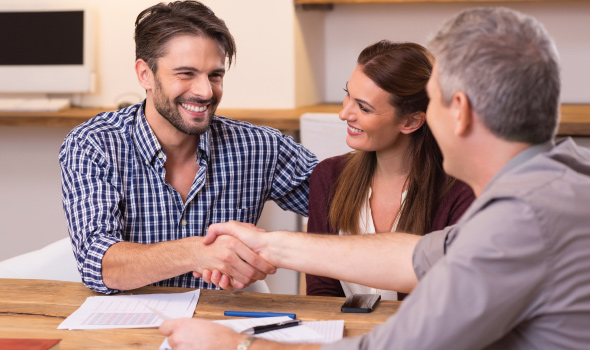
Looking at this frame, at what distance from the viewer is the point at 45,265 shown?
1.86 metres

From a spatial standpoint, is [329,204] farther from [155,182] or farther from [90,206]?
[90,206]

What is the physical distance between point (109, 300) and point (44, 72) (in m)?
2.64

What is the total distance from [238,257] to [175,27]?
0.73 m

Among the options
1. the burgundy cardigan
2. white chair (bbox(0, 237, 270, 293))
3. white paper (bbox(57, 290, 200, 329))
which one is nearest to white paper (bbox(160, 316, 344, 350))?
white paper (bbox(57, 290, 200, 329))

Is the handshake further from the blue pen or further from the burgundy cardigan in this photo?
the burgundy cardigan

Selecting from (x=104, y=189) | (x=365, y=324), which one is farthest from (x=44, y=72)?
(x=365, y=324)

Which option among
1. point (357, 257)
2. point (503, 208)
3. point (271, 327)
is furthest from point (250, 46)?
point (503, 208)

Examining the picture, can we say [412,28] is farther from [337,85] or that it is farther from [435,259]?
[435,259]

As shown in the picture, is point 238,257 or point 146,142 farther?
point 146,142

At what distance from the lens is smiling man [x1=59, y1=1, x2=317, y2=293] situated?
1.84m

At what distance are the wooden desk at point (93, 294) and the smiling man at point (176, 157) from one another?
188mm

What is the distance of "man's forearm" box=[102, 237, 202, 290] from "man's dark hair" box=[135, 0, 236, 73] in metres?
0.61

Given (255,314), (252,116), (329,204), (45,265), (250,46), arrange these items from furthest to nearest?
(250,46) → (252,116) → (329,204) → (45,265) → (255,314)

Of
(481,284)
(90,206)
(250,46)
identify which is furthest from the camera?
(250,46)
